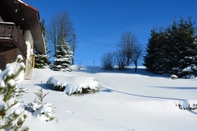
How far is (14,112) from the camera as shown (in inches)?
83.3

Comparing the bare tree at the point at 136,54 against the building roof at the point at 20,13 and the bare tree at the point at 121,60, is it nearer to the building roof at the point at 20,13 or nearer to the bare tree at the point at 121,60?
the bare tree at the point at 121,60

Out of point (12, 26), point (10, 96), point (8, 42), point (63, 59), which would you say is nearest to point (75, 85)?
point (12, 26)

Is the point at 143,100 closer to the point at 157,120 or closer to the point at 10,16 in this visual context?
the point at 157,120

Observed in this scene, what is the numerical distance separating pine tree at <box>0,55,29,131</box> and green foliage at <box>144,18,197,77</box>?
21467 millimetres

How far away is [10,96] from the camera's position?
6.68ft

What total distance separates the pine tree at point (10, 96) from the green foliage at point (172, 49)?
21467 mm

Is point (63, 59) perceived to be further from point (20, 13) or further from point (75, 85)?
point (75, 85)

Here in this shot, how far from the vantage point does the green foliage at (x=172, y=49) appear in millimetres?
21453

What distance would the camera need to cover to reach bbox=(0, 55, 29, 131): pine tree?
187 centimetres

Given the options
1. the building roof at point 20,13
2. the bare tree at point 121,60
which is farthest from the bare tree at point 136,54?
the building roof at point 20,13

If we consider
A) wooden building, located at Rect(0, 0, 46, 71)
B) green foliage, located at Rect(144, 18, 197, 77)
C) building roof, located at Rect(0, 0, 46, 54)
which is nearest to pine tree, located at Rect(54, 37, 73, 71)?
building roof, located at Rect(0, 0, 46, 54)

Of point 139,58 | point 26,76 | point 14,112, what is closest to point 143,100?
point 14,112

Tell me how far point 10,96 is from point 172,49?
24.1 metres

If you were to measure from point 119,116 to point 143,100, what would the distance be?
1983 millimetres
